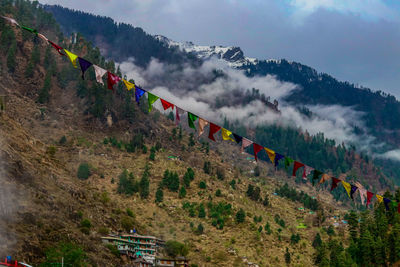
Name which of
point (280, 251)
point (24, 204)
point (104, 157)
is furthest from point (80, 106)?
point (24, 204)

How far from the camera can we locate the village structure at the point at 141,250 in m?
63.7

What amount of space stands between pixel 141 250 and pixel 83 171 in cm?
2578

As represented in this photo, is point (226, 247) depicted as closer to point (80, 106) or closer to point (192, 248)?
point (192, 248)

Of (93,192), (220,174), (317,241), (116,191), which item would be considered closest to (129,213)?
(93,192)

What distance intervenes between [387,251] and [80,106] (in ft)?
250

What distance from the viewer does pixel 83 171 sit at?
88.0 meters

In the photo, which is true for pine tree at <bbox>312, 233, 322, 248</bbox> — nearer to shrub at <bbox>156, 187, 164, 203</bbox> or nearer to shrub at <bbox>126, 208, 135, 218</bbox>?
shrub at <bbox>156, 187, 164, 203</bbox>

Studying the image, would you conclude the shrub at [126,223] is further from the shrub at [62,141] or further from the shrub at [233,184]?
the shrub at [233,184]

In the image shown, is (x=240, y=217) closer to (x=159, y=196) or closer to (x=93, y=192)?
(x=159, y=196)

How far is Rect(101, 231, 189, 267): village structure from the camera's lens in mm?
63688

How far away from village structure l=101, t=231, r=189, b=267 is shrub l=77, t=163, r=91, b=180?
20089 millimetres

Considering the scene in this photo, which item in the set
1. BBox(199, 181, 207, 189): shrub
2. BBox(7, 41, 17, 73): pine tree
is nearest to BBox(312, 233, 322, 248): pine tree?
BBox(199, 181, 207, 189): shrub

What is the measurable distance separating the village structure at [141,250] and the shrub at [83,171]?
2009 centimetres

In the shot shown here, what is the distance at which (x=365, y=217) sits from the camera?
262 feet
